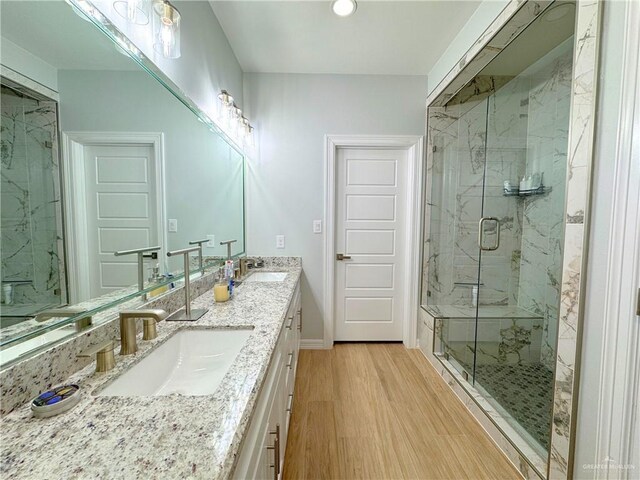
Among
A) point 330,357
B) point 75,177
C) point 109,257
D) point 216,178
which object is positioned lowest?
point 330,357

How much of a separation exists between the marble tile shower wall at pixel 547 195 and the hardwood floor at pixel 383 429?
1.00 meters

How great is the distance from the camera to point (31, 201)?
690 mm

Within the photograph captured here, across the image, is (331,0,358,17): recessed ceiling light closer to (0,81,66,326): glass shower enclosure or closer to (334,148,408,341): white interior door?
(334,148,408,341): white interior door

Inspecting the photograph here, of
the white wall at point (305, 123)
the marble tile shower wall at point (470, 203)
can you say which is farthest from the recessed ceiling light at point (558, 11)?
the white wall at point (305, 123)

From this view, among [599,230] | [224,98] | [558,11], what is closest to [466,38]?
Answer: [558,11]

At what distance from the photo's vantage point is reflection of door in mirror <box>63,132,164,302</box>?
2.74ft

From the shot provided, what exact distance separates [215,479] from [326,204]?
232 centimetres

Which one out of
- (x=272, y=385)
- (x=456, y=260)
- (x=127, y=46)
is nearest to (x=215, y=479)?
(x=272, y=385)

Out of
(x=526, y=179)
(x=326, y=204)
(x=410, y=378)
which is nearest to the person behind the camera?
(x=410, y=378)

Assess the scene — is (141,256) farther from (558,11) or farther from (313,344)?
(558,11)

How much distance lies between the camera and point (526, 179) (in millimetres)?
2459

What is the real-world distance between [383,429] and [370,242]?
161 cm

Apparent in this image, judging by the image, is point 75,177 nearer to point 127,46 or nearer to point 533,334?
point 127,46

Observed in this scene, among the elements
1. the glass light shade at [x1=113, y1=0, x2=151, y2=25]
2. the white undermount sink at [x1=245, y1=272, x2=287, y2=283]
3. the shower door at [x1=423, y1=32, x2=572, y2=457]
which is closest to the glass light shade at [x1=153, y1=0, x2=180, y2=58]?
the glass light shade at [x1=113, y1=0, x2=151, y2=25]
